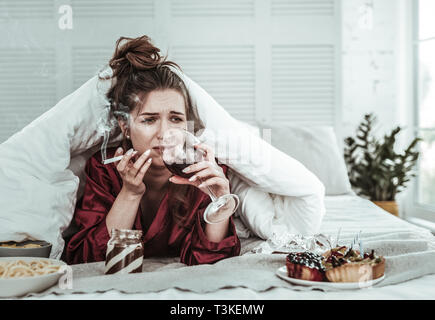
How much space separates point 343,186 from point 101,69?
936 mm

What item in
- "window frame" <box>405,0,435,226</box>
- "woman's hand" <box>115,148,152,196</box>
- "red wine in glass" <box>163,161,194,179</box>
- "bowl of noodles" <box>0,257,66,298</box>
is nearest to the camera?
"bowl of noodles" <box>0,257,66,298</box>

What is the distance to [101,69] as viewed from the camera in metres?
0.84

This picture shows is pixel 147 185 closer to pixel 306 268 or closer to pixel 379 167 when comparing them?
pixel 306 268

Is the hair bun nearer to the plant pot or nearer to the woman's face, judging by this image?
the woman's face

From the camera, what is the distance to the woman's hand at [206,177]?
2.38 feet

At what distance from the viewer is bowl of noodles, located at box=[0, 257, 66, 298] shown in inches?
23.0

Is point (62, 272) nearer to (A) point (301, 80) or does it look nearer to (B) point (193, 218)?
(B) point (193, 218)

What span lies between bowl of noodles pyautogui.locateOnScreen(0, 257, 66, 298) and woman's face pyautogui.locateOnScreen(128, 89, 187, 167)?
9.9 inches

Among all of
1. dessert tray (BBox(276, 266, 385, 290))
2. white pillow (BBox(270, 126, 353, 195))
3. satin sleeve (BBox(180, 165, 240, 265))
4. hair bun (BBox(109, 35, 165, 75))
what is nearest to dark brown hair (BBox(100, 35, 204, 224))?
hair bun (BBox(109, 35, 165, 75))

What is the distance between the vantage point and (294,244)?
84 centimetres

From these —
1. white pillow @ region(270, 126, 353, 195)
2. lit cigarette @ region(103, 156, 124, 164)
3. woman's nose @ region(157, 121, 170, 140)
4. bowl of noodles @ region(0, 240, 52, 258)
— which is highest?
woman's nose @ region(157, 121, 170, 140)

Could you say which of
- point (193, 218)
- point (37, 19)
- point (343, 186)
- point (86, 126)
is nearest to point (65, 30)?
point (37, 19)

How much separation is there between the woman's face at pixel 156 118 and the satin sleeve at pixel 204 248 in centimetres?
16

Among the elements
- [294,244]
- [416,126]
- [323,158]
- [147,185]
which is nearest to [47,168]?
[147,185]
